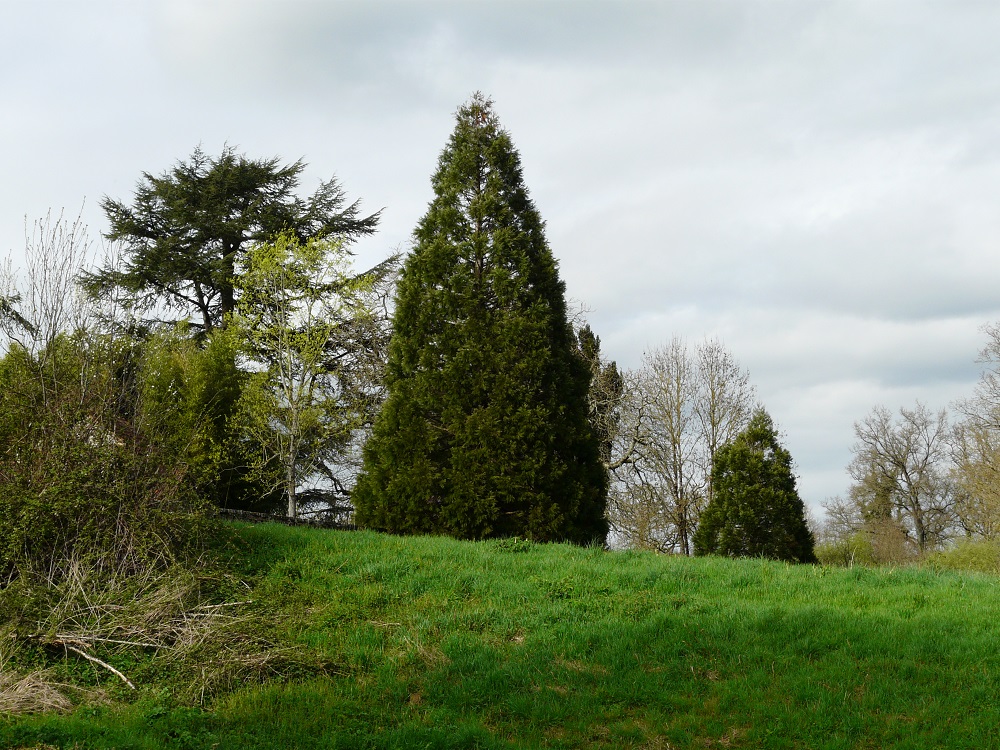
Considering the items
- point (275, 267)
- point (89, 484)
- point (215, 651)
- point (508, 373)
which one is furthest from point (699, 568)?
point (275, 267)

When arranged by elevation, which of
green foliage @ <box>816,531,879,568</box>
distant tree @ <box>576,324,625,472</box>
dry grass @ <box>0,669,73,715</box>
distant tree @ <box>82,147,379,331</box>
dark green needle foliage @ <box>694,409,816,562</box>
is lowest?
dry grass @ <box>0,669,73,715</box>

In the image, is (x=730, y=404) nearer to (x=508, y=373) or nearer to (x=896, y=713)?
(x=508, y=373)

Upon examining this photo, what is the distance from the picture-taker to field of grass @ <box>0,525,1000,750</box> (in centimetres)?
622

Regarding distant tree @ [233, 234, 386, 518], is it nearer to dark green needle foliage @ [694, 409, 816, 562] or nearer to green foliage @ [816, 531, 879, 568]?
dark green needle foliage @ [694, 409, 816, 562]

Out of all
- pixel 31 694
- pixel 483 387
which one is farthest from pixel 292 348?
pixel 31 694

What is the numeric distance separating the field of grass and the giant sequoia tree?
9.54ft

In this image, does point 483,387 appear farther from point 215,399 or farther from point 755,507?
point 215,399

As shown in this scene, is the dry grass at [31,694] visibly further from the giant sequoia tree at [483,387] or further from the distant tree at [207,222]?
the distant tree at [207,222]

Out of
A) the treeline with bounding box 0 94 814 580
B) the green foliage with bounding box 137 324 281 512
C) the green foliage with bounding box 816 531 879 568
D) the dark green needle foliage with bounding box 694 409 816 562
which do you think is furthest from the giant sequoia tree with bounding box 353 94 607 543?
the green foliage with bounding box 816 531 879 568

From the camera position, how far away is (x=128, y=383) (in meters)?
10.3

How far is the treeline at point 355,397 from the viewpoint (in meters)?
9.48

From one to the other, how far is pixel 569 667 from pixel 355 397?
1411cm

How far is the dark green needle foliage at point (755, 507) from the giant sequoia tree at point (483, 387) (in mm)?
4576

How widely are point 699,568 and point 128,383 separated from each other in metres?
7.72
